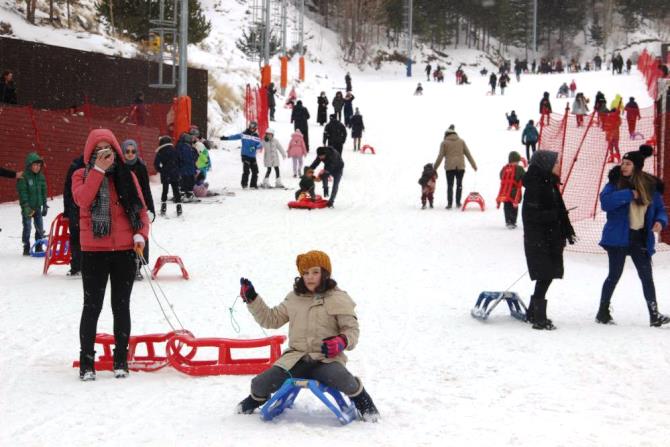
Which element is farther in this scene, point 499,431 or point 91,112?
point 91,112

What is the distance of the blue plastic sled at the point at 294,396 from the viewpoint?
5531 millimetres

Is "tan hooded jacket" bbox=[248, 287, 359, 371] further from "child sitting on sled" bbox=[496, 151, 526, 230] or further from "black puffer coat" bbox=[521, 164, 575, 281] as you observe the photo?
"child sitting on sled" bbox=[496, 151, 526, 230]

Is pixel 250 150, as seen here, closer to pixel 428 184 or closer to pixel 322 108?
pixel 428 184

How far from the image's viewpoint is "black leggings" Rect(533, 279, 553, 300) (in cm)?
863

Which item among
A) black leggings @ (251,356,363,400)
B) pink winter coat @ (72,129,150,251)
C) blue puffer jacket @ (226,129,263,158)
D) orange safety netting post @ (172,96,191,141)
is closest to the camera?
black leggings @ (251,356,363,400)

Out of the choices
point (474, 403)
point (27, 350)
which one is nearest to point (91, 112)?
point (27, 350)

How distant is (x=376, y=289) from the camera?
10875mm

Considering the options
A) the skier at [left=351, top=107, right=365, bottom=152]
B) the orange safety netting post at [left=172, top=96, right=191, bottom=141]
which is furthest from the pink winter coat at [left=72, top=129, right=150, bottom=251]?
the skier at [left=351, top=107, right=365, bottom=152]

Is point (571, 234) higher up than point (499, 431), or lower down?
higher up

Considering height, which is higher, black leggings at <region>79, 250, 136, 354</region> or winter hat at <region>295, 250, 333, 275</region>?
winter hat at <region>295, 250, 333, 275</region>

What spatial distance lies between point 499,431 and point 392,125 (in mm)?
33647

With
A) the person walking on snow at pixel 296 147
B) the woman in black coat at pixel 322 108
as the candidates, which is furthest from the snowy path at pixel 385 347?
the woman in black coat at pixel 322 108

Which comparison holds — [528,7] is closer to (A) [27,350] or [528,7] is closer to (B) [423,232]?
(B) [423,232]

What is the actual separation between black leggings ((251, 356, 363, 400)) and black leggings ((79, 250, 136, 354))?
4.71 ft
